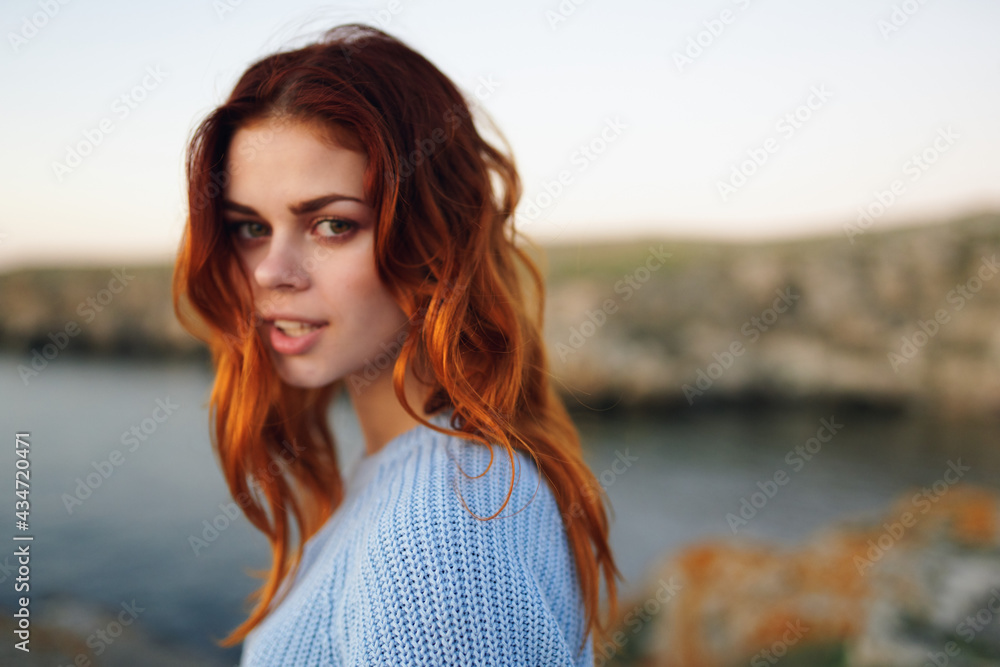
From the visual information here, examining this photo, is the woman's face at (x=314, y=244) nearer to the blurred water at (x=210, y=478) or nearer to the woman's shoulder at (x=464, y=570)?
the woman's shoulder at (x=464, y=570)

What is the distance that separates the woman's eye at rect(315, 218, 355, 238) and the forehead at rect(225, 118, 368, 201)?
0.07m

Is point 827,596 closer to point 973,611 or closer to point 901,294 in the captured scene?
point 973,611

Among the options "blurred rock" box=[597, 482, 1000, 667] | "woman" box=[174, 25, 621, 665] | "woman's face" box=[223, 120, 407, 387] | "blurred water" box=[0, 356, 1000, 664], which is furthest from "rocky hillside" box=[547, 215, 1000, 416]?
"woman's face" box=[223, 120, 407, 387]

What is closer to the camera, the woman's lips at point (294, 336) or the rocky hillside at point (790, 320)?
the woman's lips at point (294, 336)

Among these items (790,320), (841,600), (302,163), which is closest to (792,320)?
(790,320)

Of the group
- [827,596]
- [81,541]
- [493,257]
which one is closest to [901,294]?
[827,596]

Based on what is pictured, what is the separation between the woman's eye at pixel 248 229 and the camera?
1.47m

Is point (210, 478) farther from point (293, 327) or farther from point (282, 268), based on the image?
point (282, 268)

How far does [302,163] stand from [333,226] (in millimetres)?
142

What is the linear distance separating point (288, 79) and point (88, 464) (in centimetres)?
365

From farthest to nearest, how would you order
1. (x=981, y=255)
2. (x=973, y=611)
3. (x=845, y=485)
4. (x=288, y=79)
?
(x=981, y=255)
(x=845, y=485)
(x=973, y=611)
(x=288, y=79)

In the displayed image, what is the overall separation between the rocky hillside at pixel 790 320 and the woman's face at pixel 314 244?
19.8 ft

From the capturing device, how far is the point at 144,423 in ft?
14.9

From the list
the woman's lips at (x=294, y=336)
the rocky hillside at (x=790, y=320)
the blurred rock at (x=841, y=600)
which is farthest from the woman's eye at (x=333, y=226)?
the rocky hillside at (x=790, y=320)
